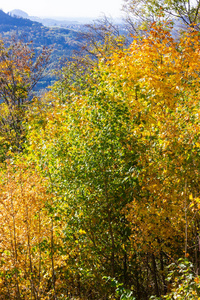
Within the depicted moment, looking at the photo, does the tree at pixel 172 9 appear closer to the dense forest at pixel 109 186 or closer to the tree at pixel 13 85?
the tree at pixel 13 85

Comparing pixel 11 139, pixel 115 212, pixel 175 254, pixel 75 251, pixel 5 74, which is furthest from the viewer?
pixel 5 74

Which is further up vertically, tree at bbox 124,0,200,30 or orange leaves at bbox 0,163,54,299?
tree at bbox 124,0,200,30

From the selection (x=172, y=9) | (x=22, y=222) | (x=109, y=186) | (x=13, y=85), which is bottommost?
(x=22, y=222)

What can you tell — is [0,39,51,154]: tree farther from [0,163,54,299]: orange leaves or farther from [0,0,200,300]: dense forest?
[0,163,54,299]: orange leaves

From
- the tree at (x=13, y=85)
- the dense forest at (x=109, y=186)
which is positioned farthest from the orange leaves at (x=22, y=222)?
the tree at (x=13, y=85)

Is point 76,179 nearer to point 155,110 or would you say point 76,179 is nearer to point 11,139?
point 155,110

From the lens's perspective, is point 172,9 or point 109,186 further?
point 172,9

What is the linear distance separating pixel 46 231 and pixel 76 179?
4.50 ft

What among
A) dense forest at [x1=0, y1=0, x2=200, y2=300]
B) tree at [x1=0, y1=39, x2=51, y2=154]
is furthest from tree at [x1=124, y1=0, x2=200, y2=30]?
dense forest at [x1=0, y1=0, x2=200, y2=300]

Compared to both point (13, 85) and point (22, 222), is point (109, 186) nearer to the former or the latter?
point (22, 222)

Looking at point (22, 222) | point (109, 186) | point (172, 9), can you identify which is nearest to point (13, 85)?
point (172, 9)

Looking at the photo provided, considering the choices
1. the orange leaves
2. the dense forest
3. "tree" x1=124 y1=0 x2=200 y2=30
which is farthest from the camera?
"tree" x1=124 y1=0 x2=200 y2=30

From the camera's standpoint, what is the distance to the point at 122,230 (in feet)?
24.0

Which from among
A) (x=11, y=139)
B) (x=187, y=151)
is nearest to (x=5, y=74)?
(x=11, y=139)
